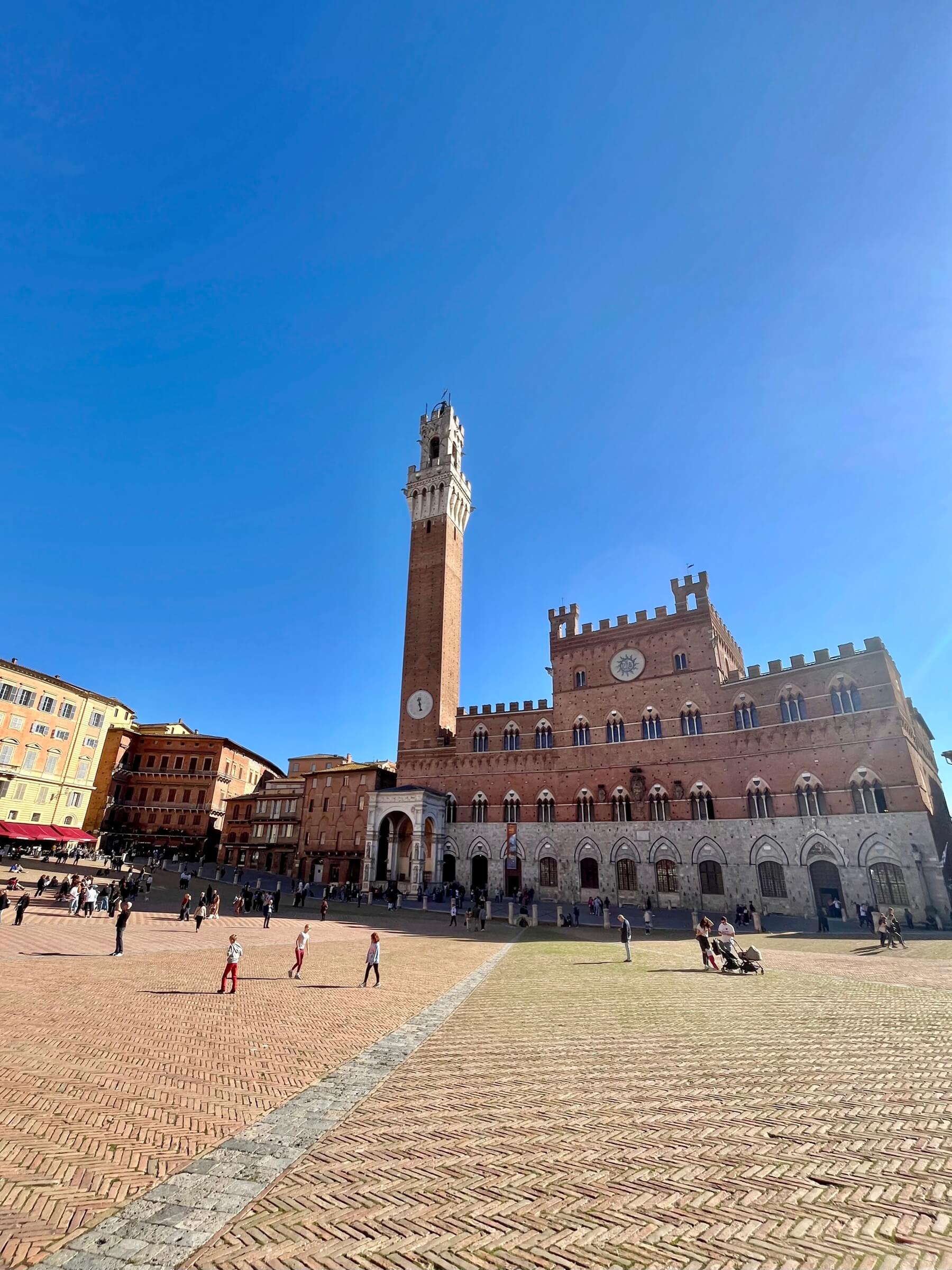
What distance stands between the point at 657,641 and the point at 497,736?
43.5ft

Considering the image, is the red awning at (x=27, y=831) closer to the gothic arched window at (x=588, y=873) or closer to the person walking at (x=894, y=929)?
the gothic arched window at (x=588, y=873)

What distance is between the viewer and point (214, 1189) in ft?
17.1

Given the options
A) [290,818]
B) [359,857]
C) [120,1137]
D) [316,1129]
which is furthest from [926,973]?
[290,818]

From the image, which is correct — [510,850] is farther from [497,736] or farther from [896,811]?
[896,811]

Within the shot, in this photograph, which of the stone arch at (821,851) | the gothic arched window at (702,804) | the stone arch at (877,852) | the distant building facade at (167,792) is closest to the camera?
the stone arch at (877,852)

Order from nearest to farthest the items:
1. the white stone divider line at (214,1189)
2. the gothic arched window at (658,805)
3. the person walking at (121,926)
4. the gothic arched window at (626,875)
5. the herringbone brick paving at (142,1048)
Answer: the white stone divider line at (214,1189) < the herringbone brick paving at (142,1048) < the person walking at (121,926) < the gothic arched window at (658,805) < the gothic arched window at (626,875)

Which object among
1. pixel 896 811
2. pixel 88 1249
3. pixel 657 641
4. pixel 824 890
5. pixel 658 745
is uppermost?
pixel 657 641

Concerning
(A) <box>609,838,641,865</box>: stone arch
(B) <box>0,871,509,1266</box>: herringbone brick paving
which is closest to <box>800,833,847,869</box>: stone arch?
(A) <box>609,838,641,865</box>: stone arch

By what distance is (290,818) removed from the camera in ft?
179

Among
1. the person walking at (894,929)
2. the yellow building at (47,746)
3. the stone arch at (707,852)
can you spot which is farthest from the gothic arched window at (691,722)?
the yellow building at (47,746)

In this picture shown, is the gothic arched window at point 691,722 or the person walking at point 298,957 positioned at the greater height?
the gothic arched window at point 691,722

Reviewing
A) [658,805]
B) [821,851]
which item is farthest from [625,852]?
[821,851]

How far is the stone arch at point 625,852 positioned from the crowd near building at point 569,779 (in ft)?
0.51

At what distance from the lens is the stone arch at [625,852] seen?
36406mm
